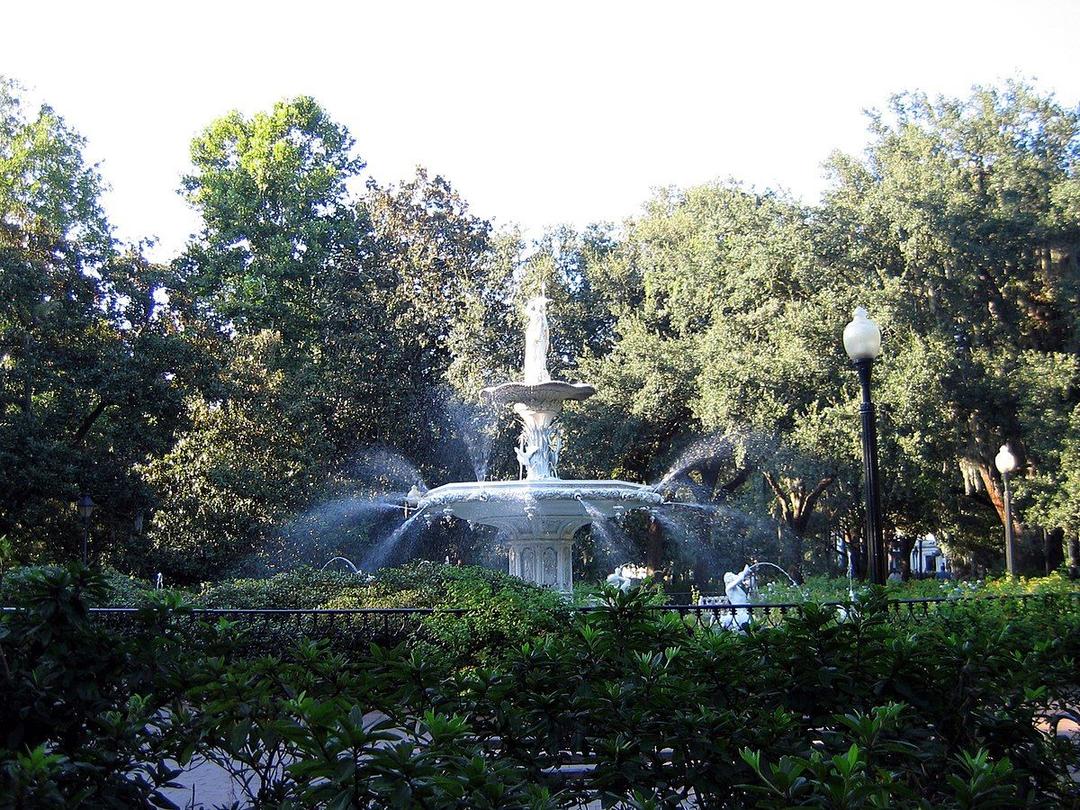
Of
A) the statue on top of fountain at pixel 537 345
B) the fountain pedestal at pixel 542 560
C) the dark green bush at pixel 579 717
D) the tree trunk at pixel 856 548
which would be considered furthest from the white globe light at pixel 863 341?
the tree trunk at pixel 856 548

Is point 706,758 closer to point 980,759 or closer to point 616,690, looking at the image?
point 616,690

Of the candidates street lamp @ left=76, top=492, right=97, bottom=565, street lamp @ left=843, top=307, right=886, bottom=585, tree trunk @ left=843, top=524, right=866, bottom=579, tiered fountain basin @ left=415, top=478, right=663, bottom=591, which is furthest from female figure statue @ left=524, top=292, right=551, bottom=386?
tree trunk @ left=843, top=524, right=866, bottom=579

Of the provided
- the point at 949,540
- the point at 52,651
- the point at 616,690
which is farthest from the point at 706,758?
the point at 949,540

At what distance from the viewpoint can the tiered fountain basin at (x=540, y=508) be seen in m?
16.2

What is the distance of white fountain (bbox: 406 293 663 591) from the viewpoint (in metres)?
16.2

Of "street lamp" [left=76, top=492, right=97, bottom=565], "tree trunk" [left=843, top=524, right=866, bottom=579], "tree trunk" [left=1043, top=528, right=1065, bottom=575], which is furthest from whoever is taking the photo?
"tree trunk" [left=843, top=524, right=866, bottom=579]

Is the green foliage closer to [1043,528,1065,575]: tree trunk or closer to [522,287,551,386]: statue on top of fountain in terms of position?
[522,287,551,386]: statue on top of fountain

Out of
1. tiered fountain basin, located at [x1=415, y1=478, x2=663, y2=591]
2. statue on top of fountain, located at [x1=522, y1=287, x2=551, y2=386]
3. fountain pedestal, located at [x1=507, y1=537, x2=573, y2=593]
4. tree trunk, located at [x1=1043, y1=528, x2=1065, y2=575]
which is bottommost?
tree trunk, located at [x1=1043, y1=528, x2=1065, y2=575]

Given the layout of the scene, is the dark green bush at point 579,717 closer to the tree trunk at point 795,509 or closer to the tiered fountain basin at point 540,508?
the tiered fountain basin at point 540,508

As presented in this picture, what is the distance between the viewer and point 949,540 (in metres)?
36.1

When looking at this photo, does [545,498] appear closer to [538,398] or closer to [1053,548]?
Result: [538,398]

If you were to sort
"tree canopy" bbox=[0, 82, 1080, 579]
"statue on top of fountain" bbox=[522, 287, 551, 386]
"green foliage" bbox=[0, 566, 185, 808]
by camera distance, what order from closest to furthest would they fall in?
"green foliage" bbox=[0, 566, 185, 808] < "statue on top of fountain" bbox=[522, 287, 551, 386] < "tree canopy" bbox=[0, 82, 1080, 579]

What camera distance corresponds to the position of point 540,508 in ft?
54.0

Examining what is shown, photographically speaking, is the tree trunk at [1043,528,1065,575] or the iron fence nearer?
the iron fence
